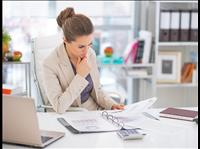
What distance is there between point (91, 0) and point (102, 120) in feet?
6.51

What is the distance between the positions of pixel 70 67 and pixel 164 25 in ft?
4.97

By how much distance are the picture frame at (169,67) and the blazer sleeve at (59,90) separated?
1.59 metres

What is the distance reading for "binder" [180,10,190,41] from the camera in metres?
3.43

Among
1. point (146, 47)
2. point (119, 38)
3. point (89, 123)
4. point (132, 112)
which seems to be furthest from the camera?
point (119, 38)

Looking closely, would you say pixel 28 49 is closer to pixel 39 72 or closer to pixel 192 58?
pixel 39 72

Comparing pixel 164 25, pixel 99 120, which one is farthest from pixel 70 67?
pixel 164 25

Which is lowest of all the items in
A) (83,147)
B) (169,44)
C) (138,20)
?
(83,147)

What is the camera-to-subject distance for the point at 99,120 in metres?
1.86

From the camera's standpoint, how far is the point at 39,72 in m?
2.41

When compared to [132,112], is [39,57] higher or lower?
higher

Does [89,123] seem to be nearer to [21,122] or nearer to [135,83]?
[21,122]

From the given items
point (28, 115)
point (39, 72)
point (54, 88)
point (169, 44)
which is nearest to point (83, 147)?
point (28, 115)

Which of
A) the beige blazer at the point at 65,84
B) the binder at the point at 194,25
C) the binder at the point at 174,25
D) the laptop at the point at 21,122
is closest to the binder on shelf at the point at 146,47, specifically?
the binder at the point at 174,25

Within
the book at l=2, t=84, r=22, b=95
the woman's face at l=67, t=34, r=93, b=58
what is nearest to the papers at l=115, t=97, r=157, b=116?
the woman's face at l=67, t=34, r=93, b=58
